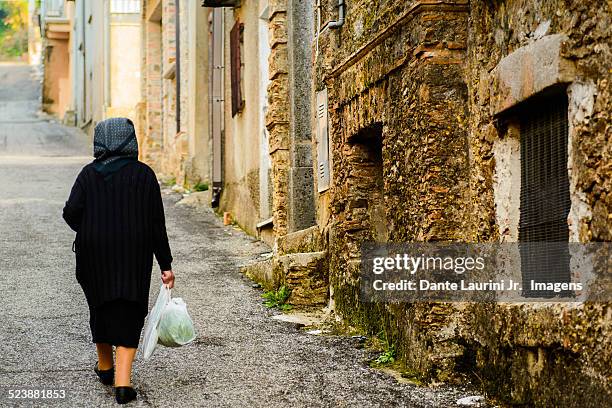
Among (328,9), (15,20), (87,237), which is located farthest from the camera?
(15,20)

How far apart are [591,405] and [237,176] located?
10608mm

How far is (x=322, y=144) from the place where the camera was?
9.75 metres

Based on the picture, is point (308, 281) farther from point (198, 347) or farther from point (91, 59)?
point (91, 59)

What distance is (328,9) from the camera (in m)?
8.93

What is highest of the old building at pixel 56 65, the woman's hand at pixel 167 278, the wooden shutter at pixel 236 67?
the old building at pixel 56 65

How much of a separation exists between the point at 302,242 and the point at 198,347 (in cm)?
281

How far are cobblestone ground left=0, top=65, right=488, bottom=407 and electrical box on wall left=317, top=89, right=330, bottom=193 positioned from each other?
4.17 ft

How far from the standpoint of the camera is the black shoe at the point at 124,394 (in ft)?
19.0

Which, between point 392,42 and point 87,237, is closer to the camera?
point 87,237

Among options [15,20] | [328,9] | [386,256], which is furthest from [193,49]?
[15,20]

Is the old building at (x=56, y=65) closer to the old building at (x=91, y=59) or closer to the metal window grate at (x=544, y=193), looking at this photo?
the old building at (x=91, y=59)

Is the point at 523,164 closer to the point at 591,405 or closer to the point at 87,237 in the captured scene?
the point at 591,405

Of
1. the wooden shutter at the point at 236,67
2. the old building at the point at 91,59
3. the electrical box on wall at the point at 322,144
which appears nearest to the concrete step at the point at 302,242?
the electrical box on wall at the point at 322,144

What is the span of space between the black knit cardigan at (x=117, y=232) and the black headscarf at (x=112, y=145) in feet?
0.15
